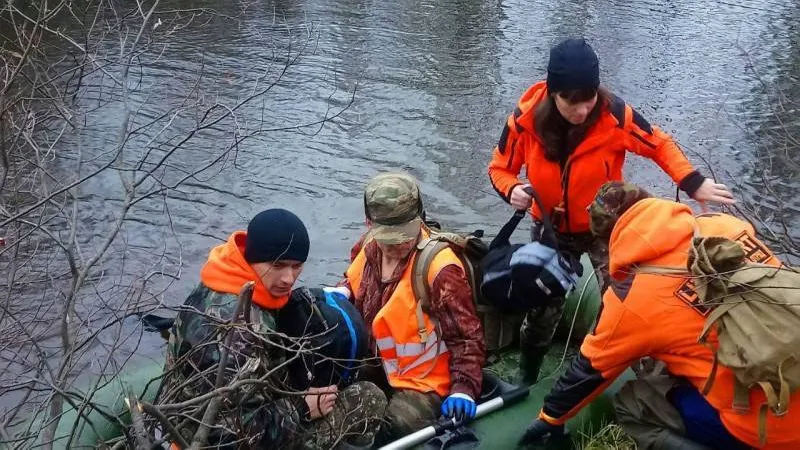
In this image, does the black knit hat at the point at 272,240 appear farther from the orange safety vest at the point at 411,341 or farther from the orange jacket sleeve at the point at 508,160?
the orange jacket sleeve at the point at 508,160

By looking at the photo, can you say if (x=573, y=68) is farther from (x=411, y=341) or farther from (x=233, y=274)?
(x=233, y=274)

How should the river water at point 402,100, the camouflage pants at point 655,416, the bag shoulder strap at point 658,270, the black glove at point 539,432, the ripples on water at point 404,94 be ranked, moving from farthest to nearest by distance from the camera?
the ripples on water at point 404,94 → the river water at point 402,100 → the black glove at point 539,432 → the camouflage pants at point 655,416 → the bag shoulder strap at point 658,270

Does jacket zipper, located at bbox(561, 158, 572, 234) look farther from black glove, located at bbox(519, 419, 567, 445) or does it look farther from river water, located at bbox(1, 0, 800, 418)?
river water, located at bbox(1, 0, 800, 418)

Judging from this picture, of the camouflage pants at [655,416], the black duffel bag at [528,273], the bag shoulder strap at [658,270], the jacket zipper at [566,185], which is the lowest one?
the camouflage pants at [655,416]

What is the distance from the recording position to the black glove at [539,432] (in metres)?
3.63

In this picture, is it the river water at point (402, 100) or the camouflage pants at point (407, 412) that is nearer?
the camouflage pants at point (407, 412)

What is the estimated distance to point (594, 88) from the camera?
13.0 ft

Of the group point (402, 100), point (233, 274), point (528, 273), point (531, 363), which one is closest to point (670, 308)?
point (528, 273)

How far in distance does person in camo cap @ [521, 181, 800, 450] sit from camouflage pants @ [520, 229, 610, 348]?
859 mm

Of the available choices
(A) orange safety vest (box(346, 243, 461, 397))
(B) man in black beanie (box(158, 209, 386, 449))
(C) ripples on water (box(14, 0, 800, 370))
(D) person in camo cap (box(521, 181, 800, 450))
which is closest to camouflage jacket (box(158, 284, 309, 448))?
(B) man in black beanie (box(158, 209, 386, 449))

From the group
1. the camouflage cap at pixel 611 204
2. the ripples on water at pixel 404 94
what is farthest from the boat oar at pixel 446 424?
the ripples on water at pixel 404 94

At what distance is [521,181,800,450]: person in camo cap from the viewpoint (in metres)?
2.98

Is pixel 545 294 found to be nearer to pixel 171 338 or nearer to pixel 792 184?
pixel 171 338

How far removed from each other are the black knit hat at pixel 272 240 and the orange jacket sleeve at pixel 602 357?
1238mm
